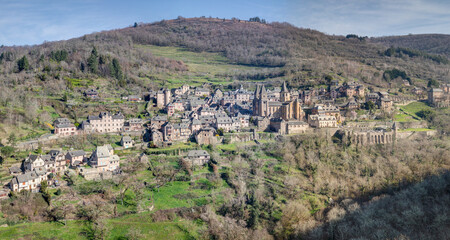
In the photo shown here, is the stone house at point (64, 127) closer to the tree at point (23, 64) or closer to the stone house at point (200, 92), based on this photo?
the tree at point (23, 64)

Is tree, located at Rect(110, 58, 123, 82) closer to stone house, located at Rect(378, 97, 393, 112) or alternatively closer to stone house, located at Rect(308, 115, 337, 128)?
stone house, located at Rect(308, 115, 337, 128)

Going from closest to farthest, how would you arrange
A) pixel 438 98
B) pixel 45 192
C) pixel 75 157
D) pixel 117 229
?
pixel 117 229 < pixel 45 192 < pixel 75 157 < pixel 438 98

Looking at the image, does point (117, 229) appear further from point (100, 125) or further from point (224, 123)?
point (224, 123)

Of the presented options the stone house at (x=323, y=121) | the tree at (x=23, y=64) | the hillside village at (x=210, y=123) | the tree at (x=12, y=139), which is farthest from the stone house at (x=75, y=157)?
the stone house at (x=323, y=121)

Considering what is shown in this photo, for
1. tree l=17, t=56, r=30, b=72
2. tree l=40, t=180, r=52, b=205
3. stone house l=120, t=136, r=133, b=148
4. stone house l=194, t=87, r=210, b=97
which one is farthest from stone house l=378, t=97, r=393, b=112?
tree l=17, t=56, r=30, b=72

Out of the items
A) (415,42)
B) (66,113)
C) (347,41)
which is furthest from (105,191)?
(415,42)

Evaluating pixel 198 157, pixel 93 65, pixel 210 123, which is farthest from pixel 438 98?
pixel 93 65
